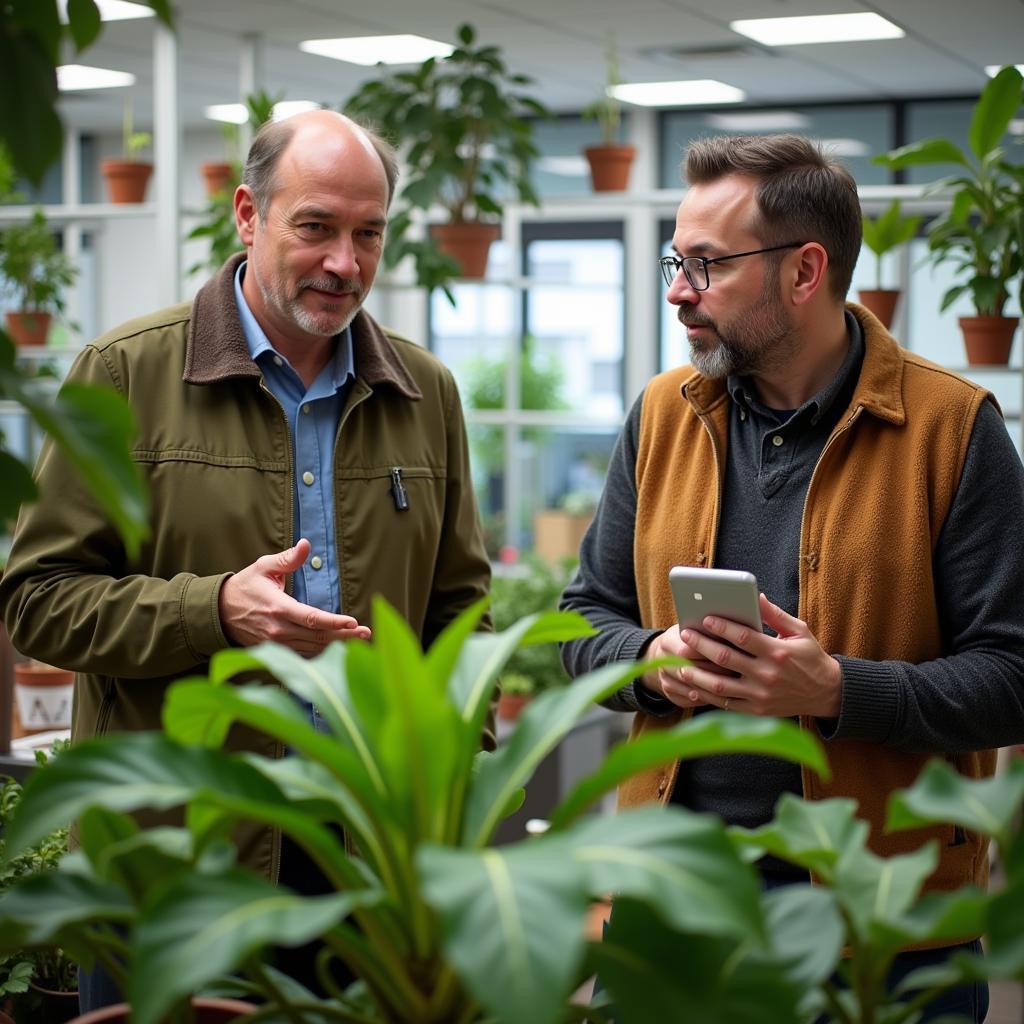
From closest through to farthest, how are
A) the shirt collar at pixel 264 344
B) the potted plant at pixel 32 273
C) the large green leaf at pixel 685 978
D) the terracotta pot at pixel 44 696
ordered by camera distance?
the large green leaf at pixel 685 978
the shirt collar at pixel 264 344
the terracotta pot at pixel 44 696
the potted plant at pixel 32 273

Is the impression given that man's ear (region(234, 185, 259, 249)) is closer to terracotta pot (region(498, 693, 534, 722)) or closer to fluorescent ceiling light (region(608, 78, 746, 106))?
terracotta pot (region(498, 693, 534, 722))

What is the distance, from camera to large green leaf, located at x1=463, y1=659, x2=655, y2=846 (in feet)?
3.00

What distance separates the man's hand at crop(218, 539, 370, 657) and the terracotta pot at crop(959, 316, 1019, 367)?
107 inches

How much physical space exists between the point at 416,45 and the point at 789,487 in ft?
15.6

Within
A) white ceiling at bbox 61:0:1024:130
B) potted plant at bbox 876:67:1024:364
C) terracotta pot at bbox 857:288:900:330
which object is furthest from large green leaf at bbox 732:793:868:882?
white ceiling at bbox 61:0:1024:130

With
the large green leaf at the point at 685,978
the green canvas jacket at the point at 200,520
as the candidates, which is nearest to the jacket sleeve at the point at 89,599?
the green canvas jacket at the point at 200,520

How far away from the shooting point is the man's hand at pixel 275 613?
1.68 meters

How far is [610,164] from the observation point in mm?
5242

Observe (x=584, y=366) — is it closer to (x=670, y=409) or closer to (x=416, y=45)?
(x=416, y=45)

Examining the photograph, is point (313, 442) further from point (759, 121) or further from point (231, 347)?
point (759, 121)

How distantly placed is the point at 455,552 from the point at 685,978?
1316mm

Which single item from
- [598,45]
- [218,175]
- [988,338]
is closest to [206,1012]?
[988,338]

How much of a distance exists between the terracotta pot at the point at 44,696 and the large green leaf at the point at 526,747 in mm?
2533

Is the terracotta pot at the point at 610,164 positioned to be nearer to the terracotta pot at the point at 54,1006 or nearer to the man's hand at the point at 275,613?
the man's hand at the point at 275,613
